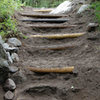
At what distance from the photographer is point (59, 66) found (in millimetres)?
3580

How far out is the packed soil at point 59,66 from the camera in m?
2.94

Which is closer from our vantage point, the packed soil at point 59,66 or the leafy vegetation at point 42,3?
the packed soil at point 59,66

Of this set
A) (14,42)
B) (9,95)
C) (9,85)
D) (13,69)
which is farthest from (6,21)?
(9,95)

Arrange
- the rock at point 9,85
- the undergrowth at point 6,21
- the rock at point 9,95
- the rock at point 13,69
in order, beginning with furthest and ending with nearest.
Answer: the undergrowth at point 6,21 → the rock at point 13,69 → the rock at point 9,85 → the rock at point 9,95

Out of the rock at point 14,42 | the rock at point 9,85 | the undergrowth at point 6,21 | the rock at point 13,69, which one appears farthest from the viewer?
the undergrowth at point 6,21

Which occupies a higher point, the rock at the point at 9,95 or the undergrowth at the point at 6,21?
the undergrowth at the point at 6,21

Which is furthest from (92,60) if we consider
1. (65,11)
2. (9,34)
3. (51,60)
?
(65,11)

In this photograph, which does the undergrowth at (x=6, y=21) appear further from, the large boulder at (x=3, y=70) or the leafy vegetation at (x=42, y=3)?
the leafy vegetation at (x=42, y=3)

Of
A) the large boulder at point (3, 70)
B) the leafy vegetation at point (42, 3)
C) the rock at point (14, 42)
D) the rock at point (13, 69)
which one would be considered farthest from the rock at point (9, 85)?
the leafy vegetation at point (42, 3)

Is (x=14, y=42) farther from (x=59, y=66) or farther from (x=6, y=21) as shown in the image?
(x=59, y=66)

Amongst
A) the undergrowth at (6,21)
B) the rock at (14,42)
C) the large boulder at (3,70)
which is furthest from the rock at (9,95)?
the undergrowth at (6,21)

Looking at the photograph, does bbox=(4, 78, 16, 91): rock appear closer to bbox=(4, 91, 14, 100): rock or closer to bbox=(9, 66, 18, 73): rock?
bbox=(4, 91, 14, 100): rock

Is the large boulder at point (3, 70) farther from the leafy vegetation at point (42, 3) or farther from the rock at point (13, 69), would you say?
the leafy vegetation at point (42, 3)

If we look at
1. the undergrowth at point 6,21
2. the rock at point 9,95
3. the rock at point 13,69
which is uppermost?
the undergrowth at point 6,21
